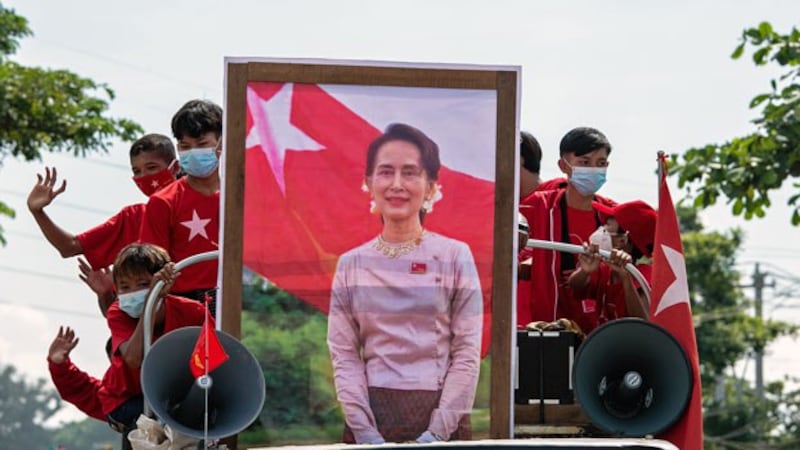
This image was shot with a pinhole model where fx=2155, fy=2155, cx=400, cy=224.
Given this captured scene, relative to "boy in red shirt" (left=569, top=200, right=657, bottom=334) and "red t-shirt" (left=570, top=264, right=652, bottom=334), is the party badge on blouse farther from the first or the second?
"red t-shirt" (left=570, top=264, right=652, bottom=334)

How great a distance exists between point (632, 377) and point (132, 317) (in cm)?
236

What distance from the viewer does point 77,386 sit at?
35.0 ft

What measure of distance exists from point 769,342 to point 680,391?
65.5 meters

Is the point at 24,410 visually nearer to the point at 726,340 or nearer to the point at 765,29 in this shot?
the point at 726,340

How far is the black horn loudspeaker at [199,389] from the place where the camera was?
8500mm

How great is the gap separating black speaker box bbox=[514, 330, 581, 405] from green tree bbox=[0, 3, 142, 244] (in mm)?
20180

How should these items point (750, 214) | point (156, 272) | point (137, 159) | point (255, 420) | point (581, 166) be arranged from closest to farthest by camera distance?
point (255, 420)
point (156, 272)
point (581, 166)
point (137, 159)
point (750, 214)

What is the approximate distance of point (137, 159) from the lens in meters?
12.4

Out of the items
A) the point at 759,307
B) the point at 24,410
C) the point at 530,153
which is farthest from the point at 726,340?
the point at 24,410

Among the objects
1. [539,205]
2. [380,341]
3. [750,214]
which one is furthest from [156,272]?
[750,214]

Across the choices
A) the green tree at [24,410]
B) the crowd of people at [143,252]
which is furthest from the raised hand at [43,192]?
the green tree at [24,410]

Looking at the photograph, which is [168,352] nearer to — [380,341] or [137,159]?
[380,341]

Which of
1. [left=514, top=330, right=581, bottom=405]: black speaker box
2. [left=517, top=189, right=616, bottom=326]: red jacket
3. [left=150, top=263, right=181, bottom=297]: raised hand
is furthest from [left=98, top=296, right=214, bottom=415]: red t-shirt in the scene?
[left=517, top=189, right=616, bottom=326]: red jacket

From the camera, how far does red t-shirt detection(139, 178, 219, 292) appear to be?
10695 mm
